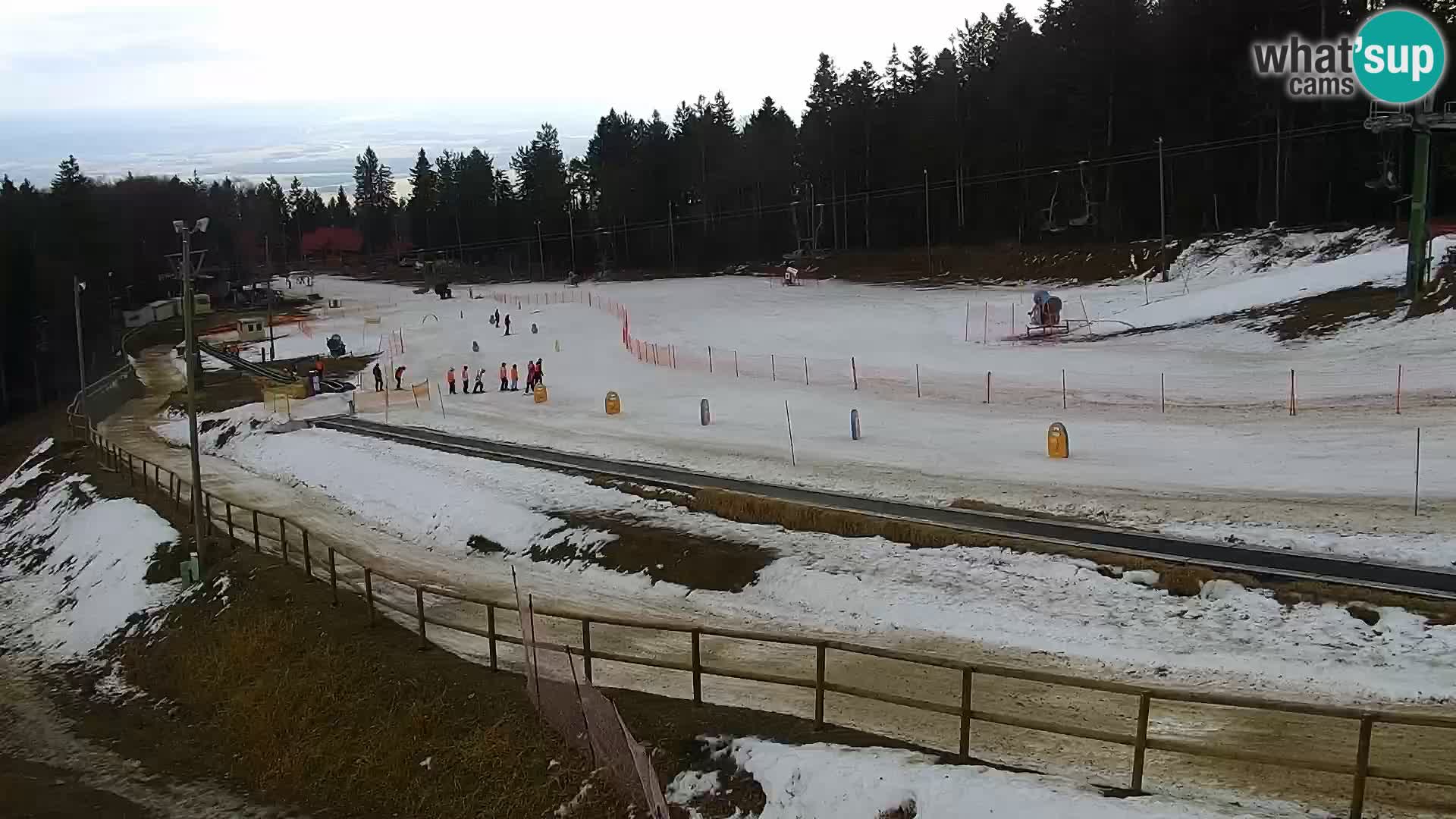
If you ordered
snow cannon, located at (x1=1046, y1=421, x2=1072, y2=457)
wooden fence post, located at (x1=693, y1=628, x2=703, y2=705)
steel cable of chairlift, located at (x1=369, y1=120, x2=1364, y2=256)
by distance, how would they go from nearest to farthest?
wooden fence post, located at (x1=693, y1=628, x2=703, y2=705), snow cannon, located at (x1=1046, y1=421, x2=1072, y2=457), steel cable of chairlift, located at (x1=369, y1=120, x2=1364, y2=256)

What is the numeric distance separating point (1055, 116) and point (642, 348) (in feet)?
154

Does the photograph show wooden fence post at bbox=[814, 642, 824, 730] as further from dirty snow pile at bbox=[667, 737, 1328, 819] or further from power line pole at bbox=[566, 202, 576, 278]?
power line pole at bbox=[566, 202, 576, 278]

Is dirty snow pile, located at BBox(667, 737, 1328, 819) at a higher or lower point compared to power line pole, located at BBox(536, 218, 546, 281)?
lower

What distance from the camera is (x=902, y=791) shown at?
11.7 metres

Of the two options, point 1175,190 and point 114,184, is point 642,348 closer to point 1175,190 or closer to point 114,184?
point 1175,190

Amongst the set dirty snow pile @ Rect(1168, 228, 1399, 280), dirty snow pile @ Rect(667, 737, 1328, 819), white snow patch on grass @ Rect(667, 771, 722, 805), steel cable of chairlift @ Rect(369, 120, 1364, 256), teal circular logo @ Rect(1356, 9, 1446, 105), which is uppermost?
teal circular logo @ Rect(1356, 9, 1446, 105)

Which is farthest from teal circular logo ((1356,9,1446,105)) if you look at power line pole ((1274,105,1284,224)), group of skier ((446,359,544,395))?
group of skier ((446,359,544,395))

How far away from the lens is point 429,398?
51.3 metres

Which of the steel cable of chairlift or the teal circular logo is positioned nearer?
the teal circular logo

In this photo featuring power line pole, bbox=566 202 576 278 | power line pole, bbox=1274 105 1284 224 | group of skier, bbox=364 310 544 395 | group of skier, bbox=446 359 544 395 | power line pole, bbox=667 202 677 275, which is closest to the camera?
group of skier, bbox=446 359 544 395

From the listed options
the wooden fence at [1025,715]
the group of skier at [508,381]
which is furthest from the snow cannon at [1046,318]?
the wooden fence at [1025,715]

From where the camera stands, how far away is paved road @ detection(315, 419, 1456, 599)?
1814 centimetres

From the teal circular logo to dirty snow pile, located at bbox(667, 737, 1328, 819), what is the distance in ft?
157

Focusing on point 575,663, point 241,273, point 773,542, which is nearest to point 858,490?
point 773,542
